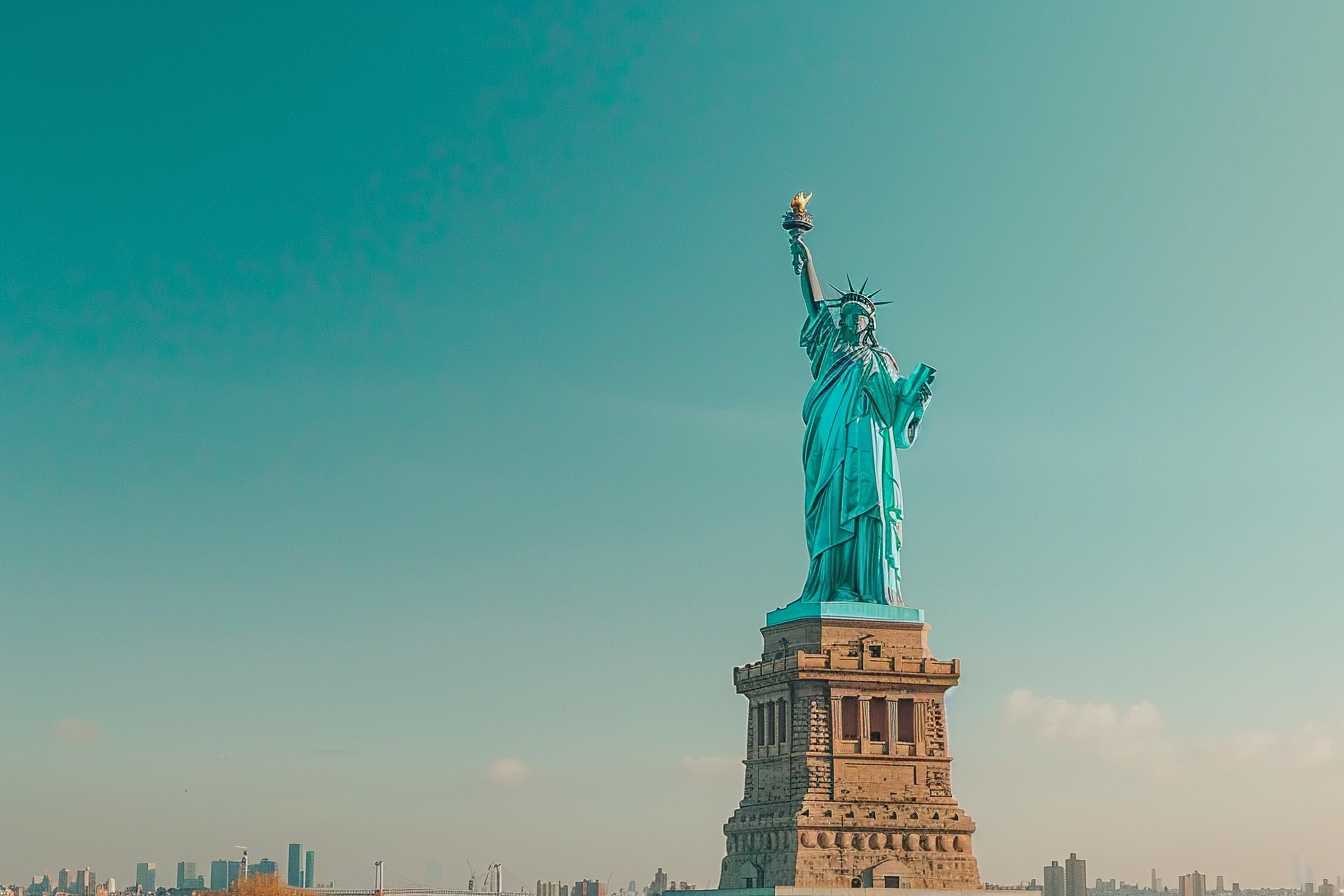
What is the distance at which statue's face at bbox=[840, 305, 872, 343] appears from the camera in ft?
244

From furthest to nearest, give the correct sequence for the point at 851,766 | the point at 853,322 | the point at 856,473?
the point at 853,322 → the point at 856,473 → the point at 851,766

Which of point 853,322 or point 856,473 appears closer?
point 856,473

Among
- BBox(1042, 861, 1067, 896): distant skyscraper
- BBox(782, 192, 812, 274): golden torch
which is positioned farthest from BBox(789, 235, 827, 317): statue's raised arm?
BBox(1042, 861, 1067, 896): distant skyscraper

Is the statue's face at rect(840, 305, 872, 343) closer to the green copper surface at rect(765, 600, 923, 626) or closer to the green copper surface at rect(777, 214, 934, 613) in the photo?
the green copper surface at rect(777, 214, 934, 613)

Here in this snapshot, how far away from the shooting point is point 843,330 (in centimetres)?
7475

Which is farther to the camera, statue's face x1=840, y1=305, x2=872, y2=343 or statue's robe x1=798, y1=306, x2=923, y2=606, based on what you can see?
statue's face x1=840, y1=305, x2=872, y2=343

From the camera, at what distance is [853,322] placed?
74562 millimetres

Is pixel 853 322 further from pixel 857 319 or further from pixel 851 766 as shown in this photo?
pixel 851 766

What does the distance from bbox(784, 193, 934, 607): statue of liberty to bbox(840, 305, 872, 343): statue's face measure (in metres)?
0.04

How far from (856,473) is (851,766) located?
11.5 m

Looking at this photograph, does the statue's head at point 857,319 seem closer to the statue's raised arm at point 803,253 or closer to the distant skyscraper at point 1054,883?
the statue's raised arm at point 803,253

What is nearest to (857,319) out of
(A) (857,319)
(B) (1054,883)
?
(A) (857,319)

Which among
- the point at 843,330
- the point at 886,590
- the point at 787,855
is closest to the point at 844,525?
the point at 886,590

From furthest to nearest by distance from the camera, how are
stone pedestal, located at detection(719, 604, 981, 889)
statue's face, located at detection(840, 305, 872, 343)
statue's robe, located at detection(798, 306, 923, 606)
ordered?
statue's face, located at detection(840, 305, 872, 343), statue's robe, located at detection(798, 306, 923, 606), stone pedestal, located at detection(719, 604, 981, 889)
